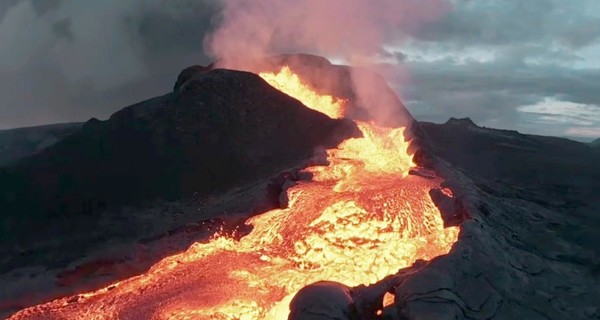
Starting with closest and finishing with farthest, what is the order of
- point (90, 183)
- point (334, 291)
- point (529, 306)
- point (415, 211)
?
point (334, 291)
point (529, 306)
point (415, 211)
point (90, 183)

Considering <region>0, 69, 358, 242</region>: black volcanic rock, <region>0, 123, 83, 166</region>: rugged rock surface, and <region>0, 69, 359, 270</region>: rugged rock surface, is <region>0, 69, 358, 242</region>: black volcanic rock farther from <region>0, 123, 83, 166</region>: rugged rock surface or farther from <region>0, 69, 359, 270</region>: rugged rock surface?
<region>0, 123, 83, 166</region>: rugged rock surface

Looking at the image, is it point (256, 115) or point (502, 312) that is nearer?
point (502, 312)

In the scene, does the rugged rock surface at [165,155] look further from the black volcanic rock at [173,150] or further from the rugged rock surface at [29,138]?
the rugged rock surface at [29,138]

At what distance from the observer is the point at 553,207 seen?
18.2 metres

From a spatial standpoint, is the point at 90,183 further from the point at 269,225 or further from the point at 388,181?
the point at 388,181

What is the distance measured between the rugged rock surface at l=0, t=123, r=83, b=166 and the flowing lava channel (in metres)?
14.0

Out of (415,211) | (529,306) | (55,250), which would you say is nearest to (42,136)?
(55,250)

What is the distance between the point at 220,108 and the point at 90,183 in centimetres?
428

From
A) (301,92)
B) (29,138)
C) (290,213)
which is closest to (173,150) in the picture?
(301,92)

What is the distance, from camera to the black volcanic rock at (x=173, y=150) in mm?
16703

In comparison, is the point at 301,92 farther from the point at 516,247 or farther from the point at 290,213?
the point at 516,247

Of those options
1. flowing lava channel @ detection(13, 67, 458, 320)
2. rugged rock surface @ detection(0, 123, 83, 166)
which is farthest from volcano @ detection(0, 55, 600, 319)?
rugged rock surface @ detection(0, 123, 83, 166)

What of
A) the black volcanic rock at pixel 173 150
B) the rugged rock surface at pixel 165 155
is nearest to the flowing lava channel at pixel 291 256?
the rugged rock surface at pixel 165 155

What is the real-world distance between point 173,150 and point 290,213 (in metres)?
5.25
